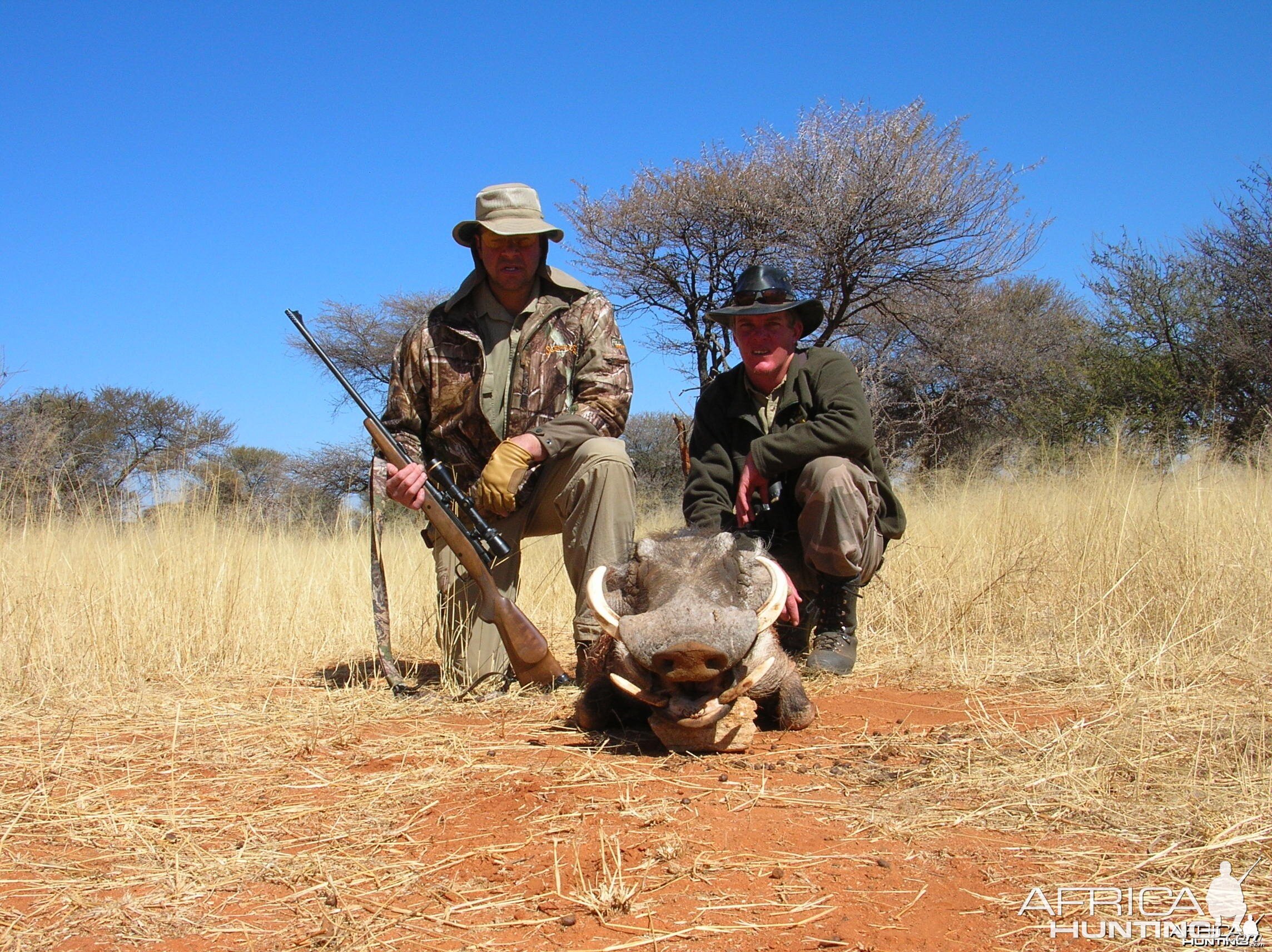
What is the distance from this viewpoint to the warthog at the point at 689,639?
2.65 metres

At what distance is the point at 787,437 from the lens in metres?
4.23

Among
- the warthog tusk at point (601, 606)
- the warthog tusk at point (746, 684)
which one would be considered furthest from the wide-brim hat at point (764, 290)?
the warthog tusk at point (746, 684)

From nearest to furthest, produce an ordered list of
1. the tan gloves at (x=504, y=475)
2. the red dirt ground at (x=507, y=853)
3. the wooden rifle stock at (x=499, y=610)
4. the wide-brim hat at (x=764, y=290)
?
the red dirt ground at (x=507, y=853) → the wooden rifle stock at (x=499, y=610) → the tan gloves at (x=504, y=475) → the wide-brim hat at (x=764, y=290)

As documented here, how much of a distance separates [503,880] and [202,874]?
0.66 metres

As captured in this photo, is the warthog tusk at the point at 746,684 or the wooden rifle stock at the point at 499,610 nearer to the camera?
the warthog tusk at the point at 746,684

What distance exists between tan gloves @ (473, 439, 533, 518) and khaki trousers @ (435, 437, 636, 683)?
0.26 metres

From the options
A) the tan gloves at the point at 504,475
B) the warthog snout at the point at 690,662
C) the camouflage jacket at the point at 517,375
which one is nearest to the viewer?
the warthog snout at the point at 690,662

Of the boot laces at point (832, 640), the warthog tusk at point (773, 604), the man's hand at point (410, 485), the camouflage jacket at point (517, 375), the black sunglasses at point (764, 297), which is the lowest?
the boot laces at point (832, 640)

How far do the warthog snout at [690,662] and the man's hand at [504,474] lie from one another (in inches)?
60.7

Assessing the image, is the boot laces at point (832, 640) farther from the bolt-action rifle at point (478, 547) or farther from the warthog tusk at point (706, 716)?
the warthog tusk at point (706, 716)

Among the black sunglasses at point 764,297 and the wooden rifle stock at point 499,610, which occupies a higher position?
the black sunglasses at point 764,297

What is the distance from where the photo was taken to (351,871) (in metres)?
2.06

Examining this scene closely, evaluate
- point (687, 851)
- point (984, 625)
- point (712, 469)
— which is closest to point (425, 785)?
point (687, 851)

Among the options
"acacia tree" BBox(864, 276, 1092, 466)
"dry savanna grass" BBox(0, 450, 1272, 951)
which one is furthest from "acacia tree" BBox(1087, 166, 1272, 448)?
"dry savanna grass" BBox(0, 450, 1272, 951)
